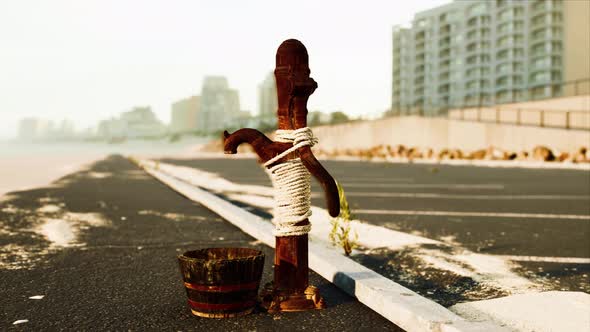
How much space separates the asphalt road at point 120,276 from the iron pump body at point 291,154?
14cm

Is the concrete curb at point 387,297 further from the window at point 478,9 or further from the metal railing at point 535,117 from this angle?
the window at point 478,9

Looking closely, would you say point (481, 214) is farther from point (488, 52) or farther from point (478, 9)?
point (478, 9)

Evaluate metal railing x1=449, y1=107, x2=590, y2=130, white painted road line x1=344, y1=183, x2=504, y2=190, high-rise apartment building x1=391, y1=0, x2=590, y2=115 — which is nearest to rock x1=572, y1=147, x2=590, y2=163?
metal railing x1=449, y1=107, x2=590, y2=130

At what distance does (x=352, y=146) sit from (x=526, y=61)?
53125mm

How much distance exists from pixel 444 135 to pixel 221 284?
40444mm

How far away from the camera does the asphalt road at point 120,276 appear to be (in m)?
3.72

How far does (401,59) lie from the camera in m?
128

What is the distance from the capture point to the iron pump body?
378 cm

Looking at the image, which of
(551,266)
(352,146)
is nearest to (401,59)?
(352,146)

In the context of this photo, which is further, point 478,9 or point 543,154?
point 478,9

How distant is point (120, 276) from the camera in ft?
16.6

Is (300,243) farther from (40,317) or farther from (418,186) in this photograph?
(418,186)

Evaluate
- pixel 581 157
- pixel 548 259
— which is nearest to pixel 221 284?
pixel 548 259

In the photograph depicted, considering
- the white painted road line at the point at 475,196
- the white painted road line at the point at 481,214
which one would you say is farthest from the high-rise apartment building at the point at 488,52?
the white painted road line at the point at 481,214
